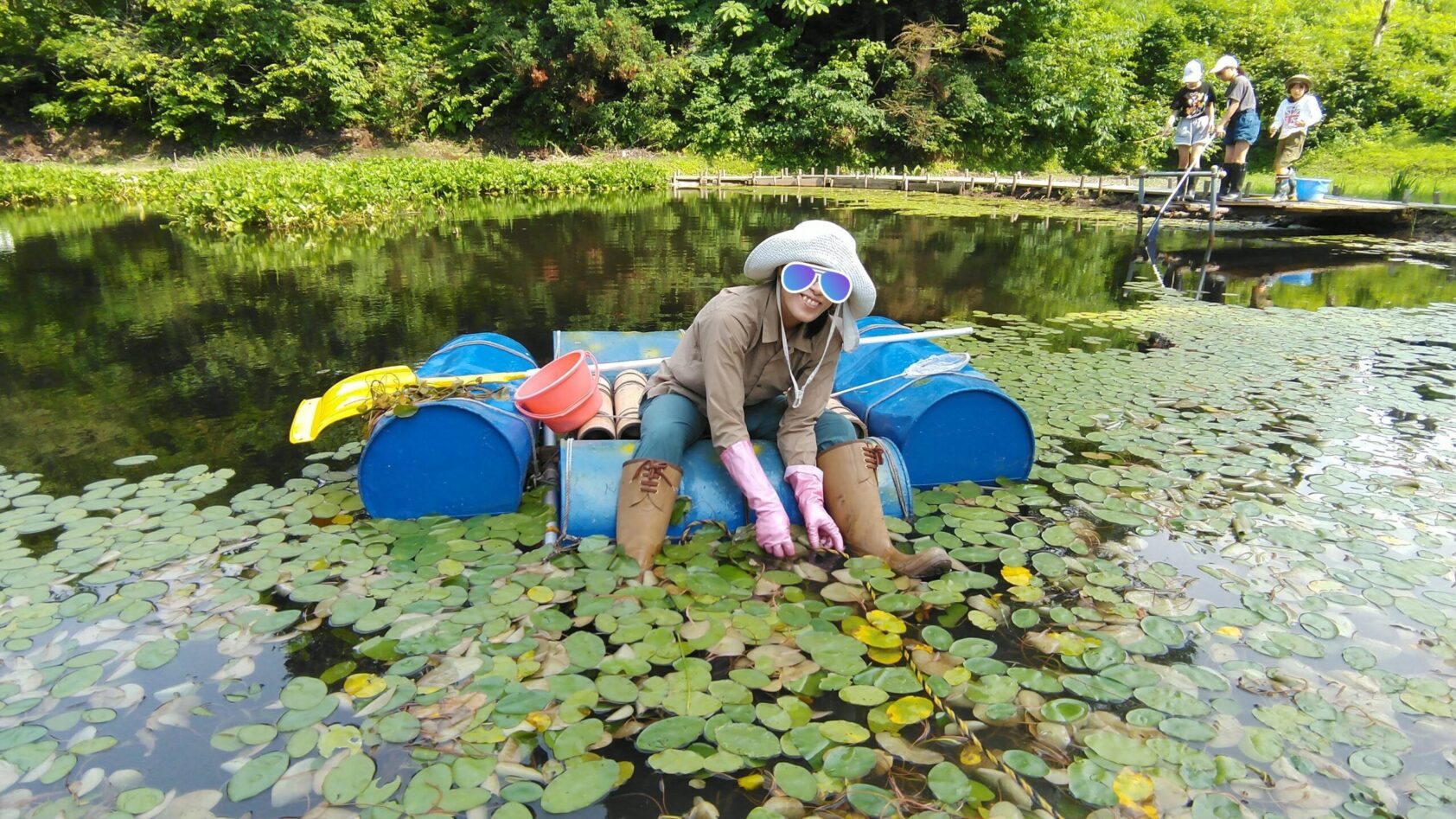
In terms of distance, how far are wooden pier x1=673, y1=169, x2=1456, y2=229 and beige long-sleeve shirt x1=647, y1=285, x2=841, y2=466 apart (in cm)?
899

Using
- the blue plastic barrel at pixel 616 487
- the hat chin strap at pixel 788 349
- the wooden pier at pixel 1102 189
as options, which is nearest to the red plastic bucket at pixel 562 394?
the blue plastic barrel at pixel 616 487

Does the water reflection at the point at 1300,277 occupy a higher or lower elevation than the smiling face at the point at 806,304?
lower

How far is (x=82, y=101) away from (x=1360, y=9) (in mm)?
40682

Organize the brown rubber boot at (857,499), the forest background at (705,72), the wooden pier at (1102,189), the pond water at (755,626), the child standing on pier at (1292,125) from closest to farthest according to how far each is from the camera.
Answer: the pond water at (755,626) → the brown rubber boot at (857,499) → the child standing on pier at (1292,125) → the wooden pier at (1102,189) → the forest background at (705,72)

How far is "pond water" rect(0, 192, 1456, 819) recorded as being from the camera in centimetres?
198

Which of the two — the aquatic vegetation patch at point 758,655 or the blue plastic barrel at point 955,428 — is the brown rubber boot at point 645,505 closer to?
the aquatic vegetation patch at point 758,655

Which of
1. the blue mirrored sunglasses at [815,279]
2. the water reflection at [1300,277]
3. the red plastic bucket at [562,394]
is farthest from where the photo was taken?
the water reflection at [1300,277]

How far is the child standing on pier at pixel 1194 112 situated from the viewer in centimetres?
973

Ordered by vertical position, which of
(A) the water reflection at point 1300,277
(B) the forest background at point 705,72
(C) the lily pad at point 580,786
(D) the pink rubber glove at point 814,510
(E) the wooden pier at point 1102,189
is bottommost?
(C) the lily pad at point 580,786

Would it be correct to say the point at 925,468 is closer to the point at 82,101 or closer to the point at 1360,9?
the point at 82,101

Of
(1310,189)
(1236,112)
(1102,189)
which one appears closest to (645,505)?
(1236,112)

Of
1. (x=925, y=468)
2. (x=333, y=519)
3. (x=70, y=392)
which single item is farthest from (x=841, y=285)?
(x=70, y=392)

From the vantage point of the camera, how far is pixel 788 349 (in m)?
2.98

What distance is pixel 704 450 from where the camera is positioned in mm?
3162
